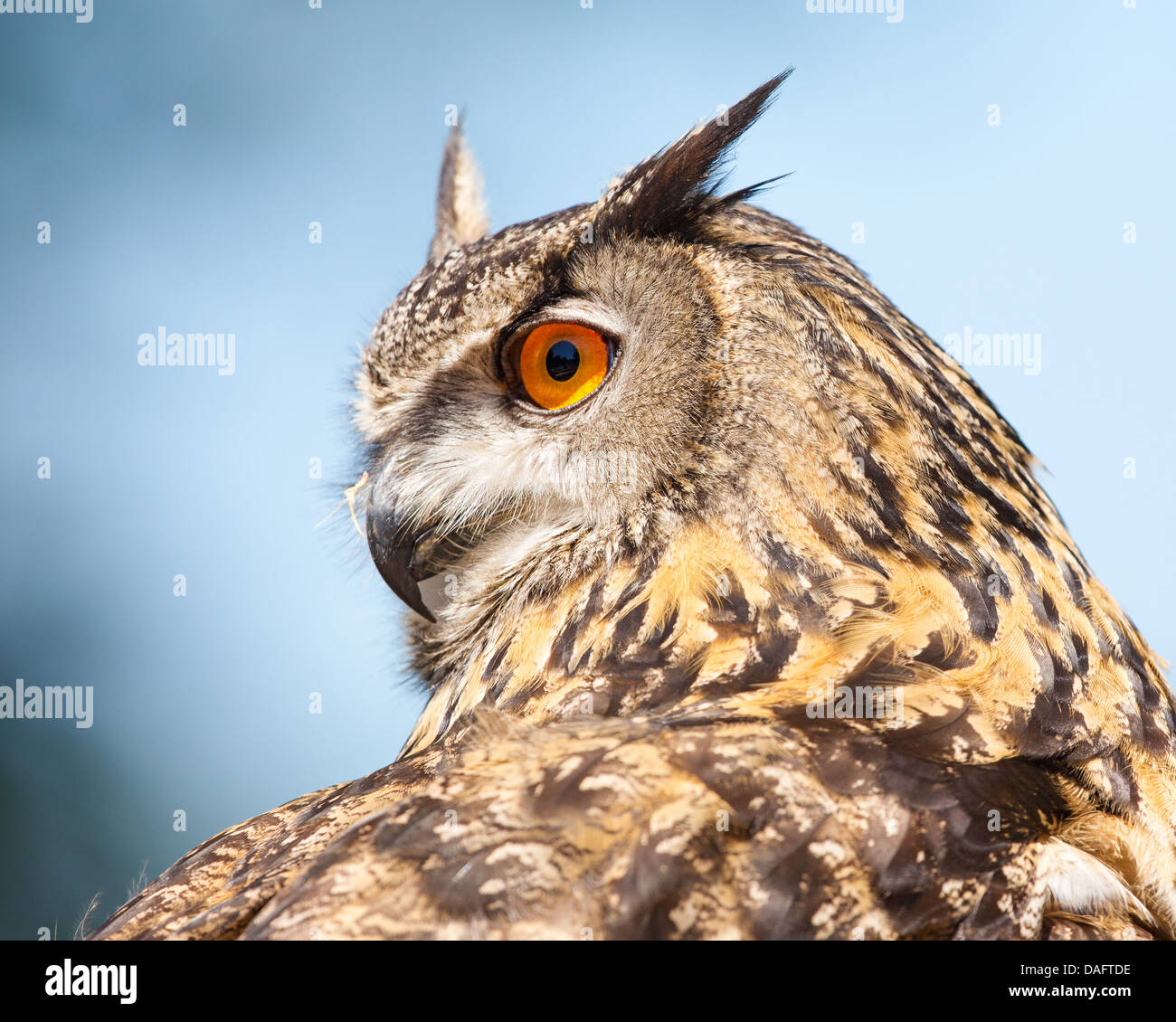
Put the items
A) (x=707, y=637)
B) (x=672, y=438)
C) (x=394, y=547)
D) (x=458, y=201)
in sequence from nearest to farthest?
(x=707, y=637), (x=672, y=438), (x=394, y=547), (x=458, y=201)

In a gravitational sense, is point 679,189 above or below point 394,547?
above

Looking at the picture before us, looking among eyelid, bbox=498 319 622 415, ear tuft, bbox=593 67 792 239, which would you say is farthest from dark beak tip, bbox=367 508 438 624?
ear tuft, bbox=593 67 792 239

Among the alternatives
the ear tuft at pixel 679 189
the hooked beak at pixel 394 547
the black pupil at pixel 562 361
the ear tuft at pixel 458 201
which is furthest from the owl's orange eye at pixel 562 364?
the ear tuft at pixel 458 201

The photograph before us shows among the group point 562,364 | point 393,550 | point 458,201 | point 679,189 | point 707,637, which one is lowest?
point 707,637

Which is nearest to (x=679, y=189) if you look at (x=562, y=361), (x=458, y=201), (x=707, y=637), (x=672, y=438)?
(x=562, y=361)

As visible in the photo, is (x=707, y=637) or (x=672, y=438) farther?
(x=672, y=438)

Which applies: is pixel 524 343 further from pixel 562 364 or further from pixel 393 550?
pixel 393 550
